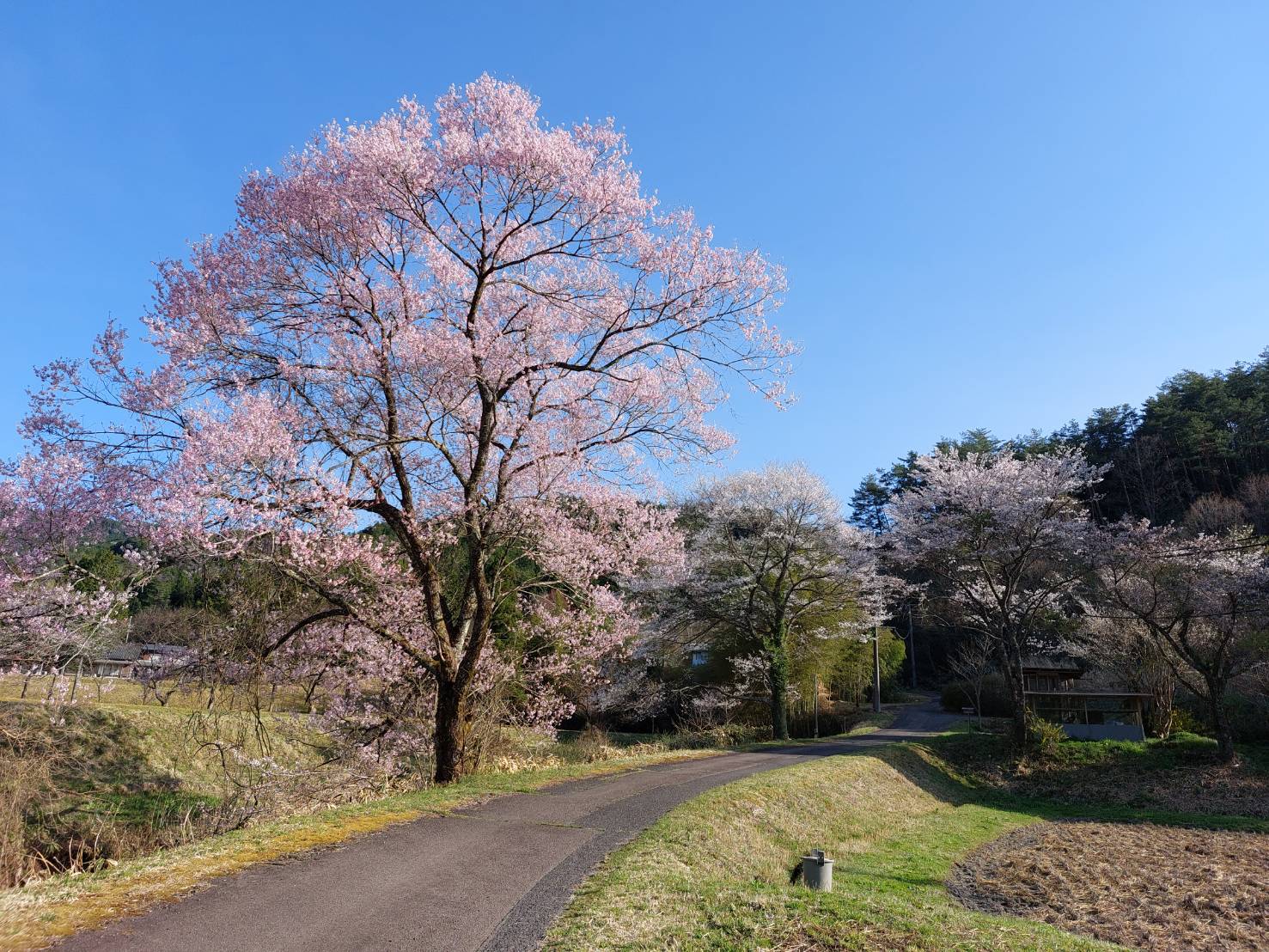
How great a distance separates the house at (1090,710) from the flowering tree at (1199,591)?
7.41ft

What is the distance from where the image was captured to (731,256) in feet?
36.4

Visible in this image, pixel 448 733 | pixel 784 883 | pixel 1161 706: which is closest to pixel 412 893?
pixel 784 883

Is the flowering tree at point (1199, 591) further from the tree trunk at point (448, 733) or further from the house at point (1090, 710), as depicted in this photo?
the tree trunk at point (448, 733)

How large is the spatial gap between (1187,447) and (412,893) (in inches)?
1895

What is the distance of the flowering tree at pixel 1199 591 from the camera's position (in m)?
17.9

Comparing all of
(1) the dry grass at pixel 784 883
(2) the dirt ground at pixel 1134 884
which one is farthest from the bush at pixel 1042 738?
(1) the dry grass at pixel 784 883

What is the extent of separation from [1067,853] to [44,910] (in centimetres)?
1215

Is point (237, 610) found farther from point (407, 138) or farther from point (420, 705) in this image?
point (407, 138)

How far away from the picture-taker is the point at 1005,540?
2064cm

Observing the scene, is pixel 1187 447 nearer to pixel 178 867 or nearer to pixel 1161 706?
pixel 1161 706

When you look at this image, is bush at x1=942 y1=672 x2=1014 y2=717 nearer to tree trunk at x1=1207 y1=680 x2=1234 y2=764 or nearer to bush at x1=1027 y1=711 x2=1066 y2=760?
bush at x1=1027 y1=711 x2=1066 y2=760

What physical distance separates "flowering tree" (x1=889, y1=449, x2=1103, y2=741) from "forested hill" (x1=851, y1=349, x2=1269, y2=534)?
18.6 metres

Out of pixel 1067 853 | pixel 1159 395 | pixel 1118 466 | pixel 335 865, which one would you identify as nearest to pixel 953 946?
pixel 335 865

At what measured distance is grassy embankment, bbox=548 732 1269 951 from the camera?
502 centimetres
